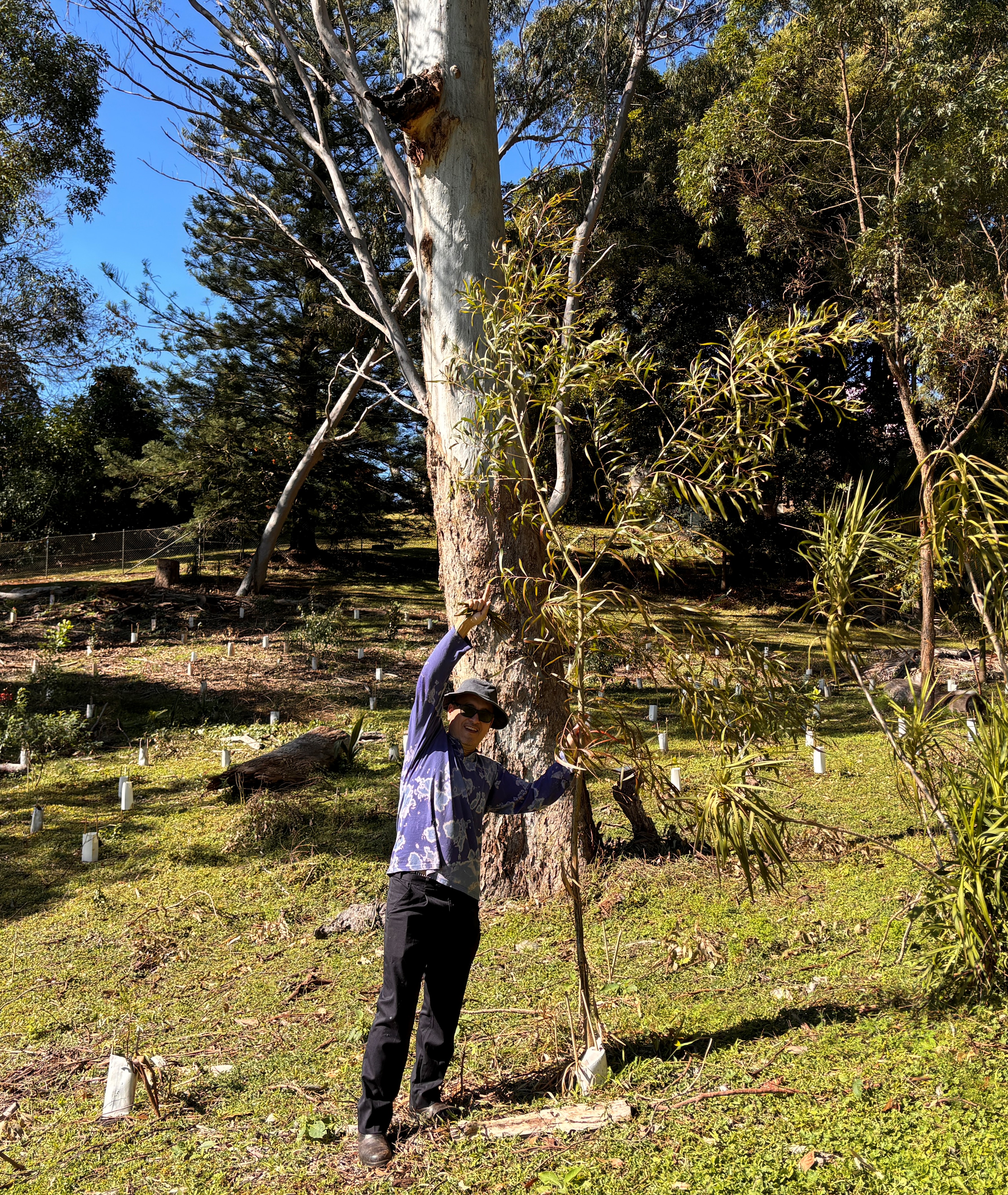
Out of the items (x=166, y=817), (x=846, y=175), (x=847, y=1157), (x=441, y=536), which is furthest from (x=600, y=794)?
(x=846, y=175)

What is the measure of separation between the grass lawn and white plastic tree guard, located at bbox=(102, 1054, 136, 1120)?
0.07 m

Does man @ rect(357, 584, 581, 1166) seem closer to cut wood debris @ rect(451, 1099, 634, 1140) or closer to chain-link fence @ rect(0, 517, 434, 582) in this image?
cut wood debris @ rect(451, 1099, 634, 1140)

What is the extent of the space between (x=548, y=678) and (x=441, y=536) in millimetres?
1090

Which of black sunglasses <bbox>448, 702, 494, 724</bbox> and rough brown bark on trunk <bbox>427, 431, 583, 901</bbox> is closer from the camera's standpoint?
black sunglasses <bbox>448, 702, 494, 724</bbox>

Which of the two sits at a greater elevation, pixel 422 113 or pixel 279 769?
pixel 422 113

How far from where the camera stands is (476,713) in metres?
3.44

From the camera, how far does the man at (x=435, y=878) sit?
10.1 feet

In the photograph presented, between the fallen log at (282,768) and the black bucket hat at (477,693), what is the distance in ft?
16.8

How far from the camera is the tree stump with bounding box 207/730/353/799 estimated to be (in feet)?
26.6

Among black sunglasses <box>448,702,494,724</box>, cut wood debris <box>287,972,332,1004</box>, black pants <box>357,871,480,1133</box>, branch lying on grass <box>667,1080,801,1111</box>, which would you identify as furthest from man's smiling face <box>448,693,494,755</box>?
cut wood debris <box>287,972,332,1004</box>

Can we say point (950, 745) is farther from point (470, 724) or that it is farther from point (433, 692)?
point (433, 692)

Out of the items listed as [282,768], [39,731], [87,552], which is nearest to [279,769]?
[282,768]

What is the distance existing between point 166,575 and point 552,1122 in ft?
55.0

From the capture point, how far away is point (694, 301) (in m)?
19.0
